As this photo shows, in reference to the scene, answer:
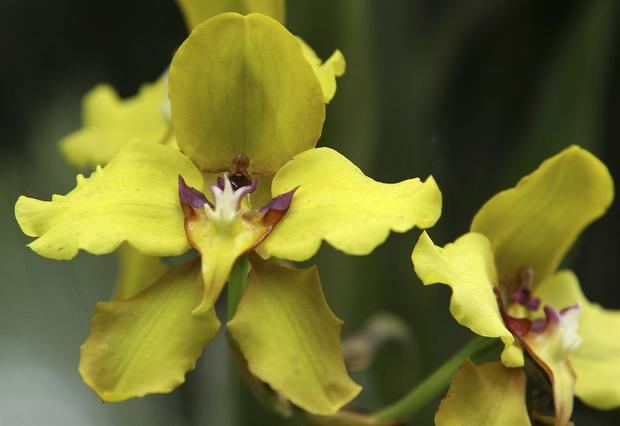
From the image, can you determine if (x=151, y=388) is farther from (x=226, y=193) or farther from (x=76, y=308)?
(x=76, y=308)

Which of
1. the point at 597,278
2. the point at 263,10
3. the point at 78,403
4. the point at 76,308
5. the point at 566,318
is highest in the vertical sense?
the point at 263,10

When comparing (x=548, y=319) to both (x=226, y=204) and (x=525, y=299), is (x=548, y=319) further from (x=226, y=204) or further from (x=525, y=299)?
(x=226, y=204)

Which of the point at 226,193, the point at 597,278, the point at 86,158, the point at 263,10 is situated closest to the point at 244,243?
the point at 226,193

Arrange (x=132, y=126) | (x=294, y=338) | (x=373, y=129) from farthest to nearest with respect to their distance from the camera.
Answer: (x=373, y=129)
(x=132, y=126)
(x=294, y=338)

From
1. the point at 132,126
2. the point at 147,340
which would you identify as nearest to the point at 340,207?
Result: the point at 147,340

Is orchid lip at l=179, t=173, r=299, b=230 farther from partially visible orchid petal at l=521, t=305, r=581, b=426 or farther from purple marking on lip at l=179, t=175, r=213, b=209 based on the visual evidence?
partially visible orchid petal at l=521, t=305, r=581, b=426

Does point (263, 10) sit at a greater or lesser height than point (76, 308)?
greater

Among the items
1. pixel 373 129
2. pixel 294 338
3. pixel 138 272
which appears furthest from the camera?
pixel 373 129

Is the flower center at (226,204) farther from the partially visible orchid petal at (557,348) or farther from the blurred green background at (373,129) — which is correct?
the blurred green background at (373,129)
